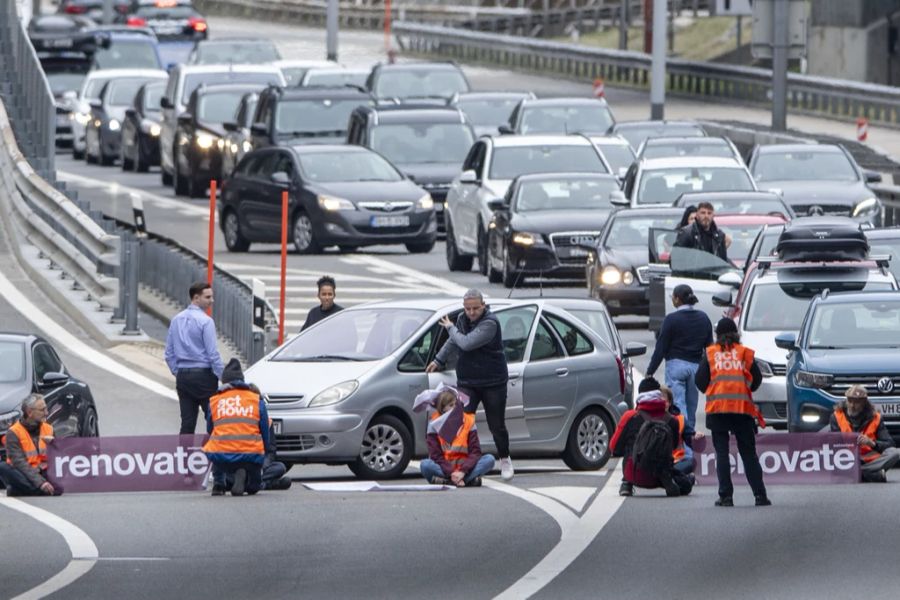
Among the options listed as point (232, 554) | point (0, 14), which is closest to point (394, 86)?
point (0, 14)

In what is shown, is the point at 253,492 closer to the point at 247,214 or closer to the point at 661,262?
the point at 661,262

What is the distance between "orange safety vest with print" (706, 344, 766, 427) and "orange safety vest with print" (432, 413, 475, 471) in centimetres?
216

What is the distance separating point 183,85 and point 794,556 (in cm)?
3321

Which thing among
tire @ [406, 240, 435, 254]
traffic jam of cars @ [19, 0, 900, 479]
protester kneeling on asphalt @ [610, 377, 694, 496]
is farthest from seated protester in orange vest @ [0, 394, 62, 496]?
tire @ [406, 240, 435, 254]

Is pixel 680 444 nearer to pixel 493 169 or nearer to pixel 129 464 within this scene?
pixel 129 464

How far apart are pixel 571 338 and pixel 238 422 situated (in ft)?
11.7

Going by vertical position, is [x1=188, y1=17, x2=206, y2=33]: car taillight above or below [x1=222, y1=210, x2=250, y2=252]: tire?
above

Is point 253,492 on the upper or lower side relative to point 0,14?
lower

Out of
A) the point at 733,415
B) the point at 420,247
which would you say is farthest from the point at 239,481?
the point at 420,247

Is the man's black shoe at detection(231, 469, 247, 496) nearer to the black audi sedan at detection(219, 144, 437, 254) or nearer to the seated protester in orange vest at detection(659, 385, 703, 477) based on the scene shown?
the seated protester in orange vest at detection(659, 385, 703, 477)

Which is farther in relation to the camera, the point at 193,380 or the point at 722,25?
the point at 722,25

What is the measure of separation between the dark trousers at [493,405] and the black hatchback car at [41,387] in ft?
10.5

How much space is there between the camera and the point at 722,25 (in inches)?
3462

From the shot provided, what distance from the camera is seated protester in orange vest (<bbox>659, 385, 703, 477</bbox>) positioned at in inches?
750
